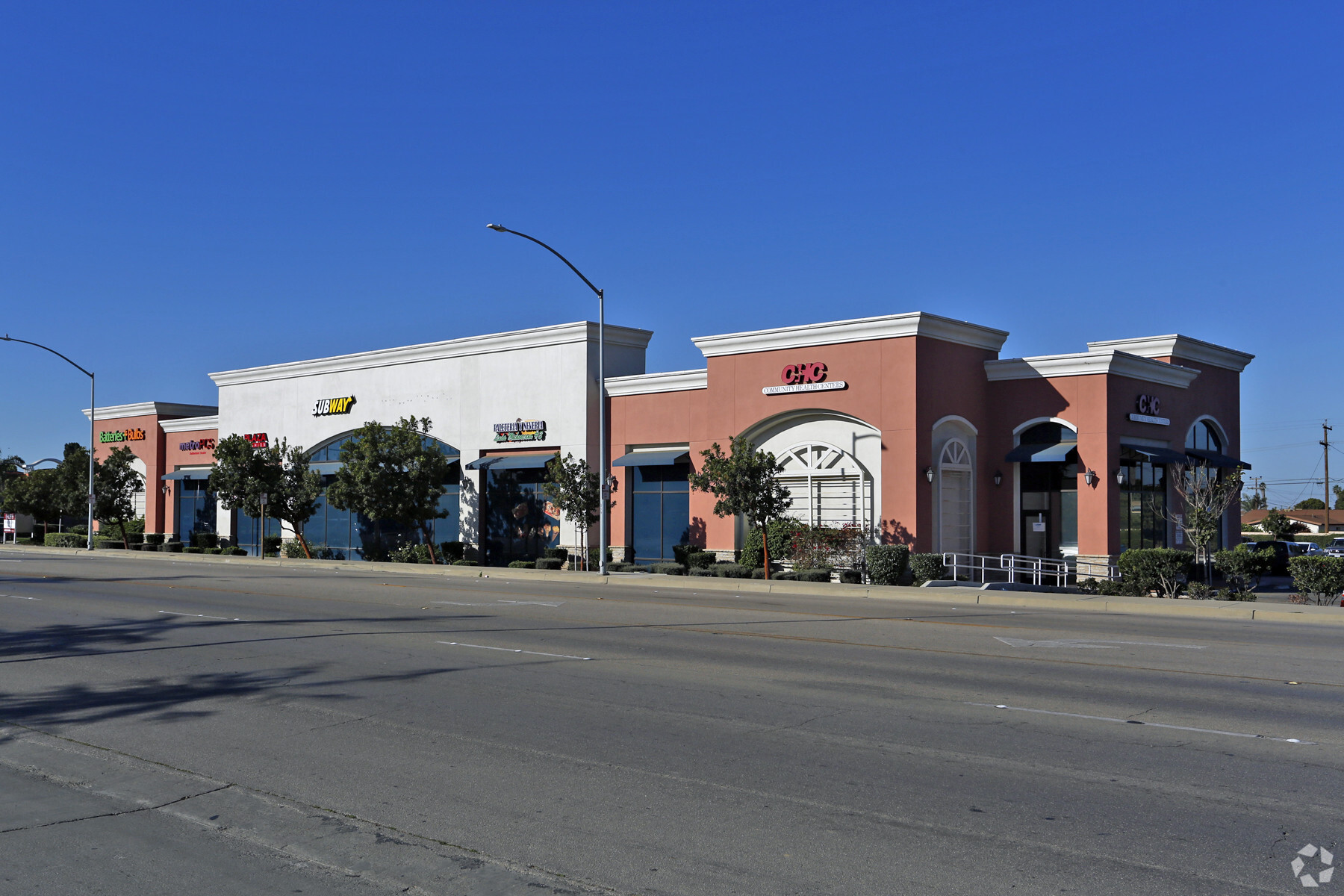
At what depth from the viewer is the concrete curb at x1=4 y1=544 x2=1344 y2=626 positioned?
20359 mm

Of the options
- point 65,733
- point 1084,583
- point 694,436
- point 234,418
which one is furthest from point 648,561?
point 65,733

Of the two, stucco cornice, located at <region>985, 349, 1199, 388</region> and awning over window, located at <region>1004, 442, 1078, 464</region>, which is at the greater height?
stucco cornice, located at <region>985, 349, 1199, 388</region>

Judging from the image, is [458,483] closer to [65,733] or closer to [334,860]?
[65,733]

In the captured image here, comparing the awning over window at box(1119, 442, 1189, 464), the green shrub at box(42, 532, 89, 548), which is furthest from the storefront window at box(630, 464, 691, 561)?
the green shrub at box(42, 532, 89, 548)

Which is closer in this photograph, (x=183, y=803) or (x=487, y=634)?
(x=183, y=803)

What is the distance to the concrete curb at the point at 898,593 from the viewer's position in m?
20.4

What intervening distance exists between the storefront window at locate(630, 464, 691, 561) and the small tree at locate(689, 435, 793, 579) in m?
4.44

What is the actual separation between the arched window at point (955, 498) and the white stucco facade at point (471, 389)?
39.3ft

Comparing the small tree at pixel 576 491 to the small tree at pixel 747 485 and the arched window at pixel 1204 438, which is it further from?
the arched window at pixel 1204 438

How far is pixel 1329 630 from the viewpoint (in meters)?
18.0

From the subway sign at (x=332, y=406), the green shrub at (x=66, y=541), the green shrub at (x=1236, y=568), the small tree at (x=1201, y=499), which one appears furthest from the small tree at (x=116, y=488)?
the green shrub at (x=1236, y=568)

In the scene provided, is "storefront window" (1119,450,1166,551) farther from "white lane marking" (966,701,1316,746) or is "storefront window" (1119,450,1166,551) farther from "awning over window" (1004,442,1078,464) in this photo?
"white lane marking" (966,701,1316,746)

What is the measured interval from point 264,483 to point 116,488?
1484cm

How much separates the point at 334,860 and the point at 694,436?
95.6 ft
